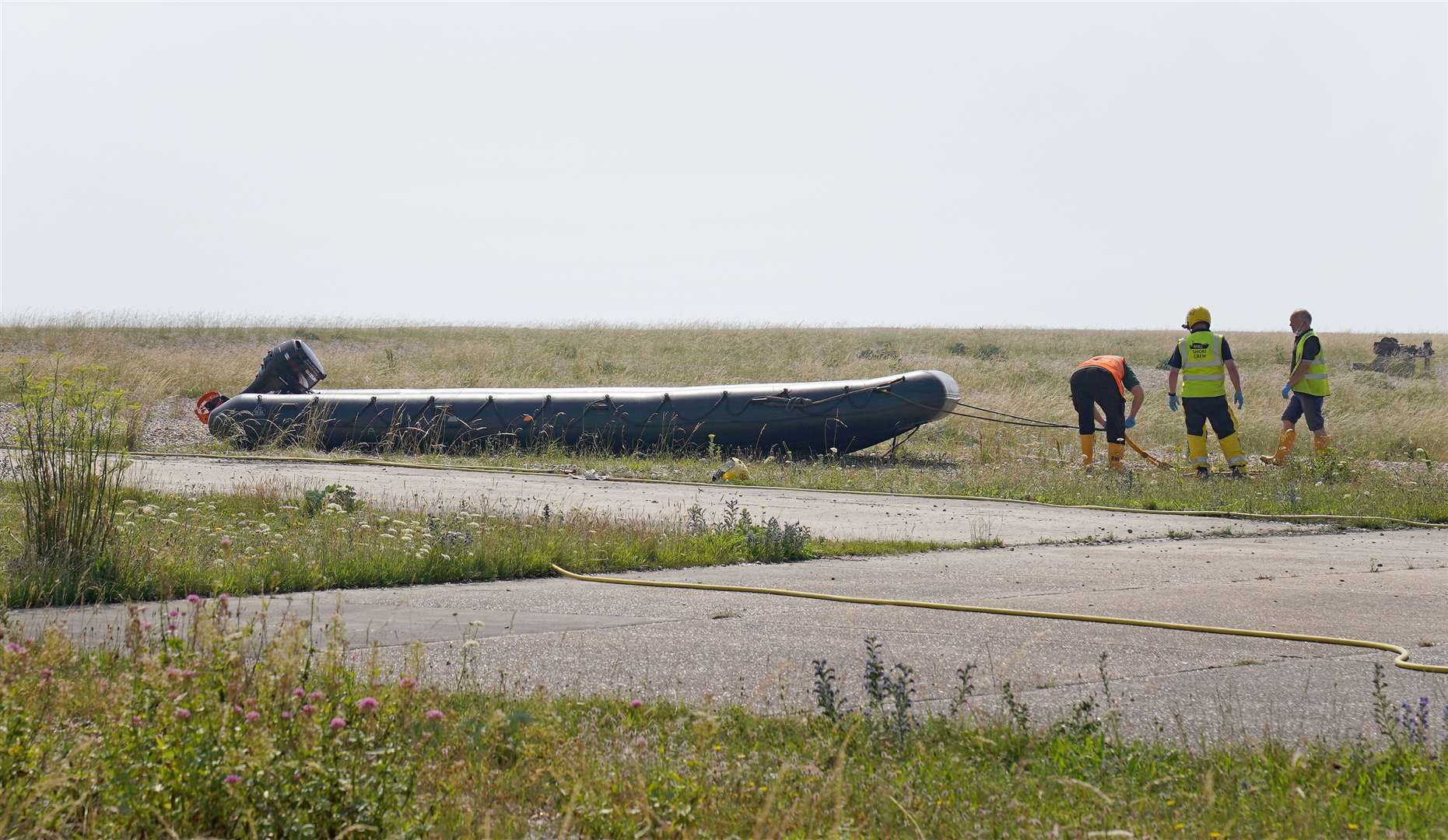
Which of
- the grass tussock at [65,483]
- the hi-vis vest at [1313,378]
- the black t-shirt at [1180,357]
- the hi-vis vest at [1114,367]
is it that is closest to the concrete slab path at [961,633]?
the grass tussock at [65,483]

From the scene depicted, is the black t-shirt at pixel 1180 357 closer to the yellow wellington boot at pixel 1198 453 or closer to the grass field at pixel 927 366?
the yellow wellington boot at pixel 1198 453

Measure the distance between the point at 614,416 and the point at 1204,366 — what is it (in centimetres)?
908

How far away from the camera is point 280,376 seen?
2311cm

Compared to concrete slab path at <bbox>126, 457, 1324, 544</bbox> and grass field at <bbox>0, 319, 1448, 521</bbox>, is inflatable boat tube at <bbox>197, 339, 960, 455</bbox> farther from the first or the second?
concrete slab path at <bbox>126, 457, 1324, 544</bbox>

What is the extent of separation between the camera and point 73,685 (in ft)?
16.4

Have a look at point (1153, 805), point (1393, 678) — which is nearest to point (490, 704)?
point (1153, 805)

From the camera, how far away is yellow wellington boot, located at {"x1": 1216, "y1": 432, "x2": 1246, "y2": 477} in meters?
17.2

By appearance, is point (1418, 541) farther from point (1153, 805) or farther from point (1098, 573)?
point (1153, 805)

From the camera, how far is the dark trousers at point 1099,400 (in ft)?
60.5

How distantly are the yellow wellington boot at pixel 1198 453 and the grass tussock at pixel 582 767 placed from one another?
1249 centimetres

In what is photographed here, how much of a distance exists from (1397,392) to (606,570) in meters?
29.8

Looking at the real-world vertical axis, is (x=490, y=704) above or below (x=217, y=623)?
below

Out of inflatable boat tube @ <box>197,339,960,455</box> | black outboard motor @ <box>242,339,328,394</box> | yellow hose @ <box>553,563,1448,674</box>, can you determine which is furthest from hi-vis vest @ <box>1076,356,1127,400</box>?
black outboard motor @ <box>242,339,328,394</box>

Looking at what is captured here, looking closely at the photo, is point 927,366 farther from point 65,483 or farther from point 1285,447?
point 65,483
